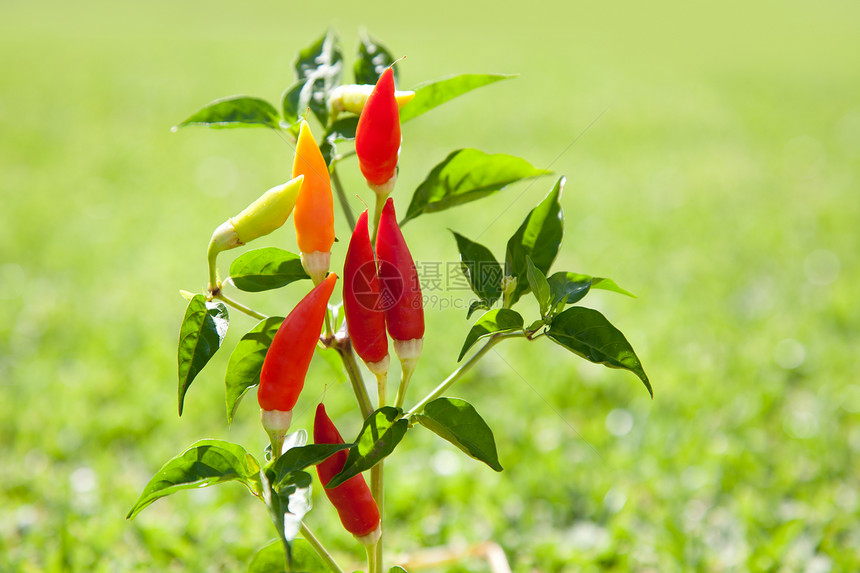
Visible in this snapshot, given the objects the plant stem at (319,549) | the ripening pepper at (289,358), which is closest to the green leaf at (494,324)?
the ripening pepper at (289,358)

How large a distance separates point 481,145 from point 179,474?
3.57 m

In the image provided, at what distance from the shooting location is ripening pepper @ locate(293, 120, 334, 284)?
2.13ft

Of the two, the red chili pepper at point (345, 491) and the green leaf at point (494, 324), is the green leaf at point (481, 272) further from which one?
the red chili pepper at point (345, 491)

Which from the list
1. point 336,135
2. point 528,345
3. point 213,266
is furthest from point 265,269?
point 528,345

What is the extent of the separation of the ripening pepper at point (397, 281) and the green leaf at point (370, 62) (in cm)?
18

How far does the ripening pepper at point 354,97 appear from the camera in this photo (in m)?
0.71

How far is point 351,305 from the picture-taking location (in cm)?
67

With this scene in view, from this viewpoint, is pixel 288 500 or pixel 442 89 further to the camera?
pixel 442 89

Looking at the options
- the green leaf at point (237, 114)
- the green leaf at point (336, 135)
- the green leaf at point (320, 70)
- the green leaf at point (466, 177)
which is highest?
the green leaf at point (320, 70)

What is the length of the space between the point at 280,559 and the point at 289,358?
0.96 feet

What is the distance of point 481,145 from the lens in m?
4.02

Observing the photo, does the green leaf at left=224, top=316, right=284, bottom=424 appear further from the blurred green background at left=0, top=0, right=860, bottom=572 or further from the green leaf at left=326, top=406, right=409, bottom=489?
the blurred green background at left=0, top=0, right=860, bottom=572

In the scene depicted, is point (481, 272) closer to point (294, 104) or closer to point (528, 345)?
point (294, 104)

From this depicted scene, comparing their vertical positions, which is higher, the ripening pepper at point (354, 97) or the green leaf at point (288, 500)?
the ripening pepper at point (354, 97)
